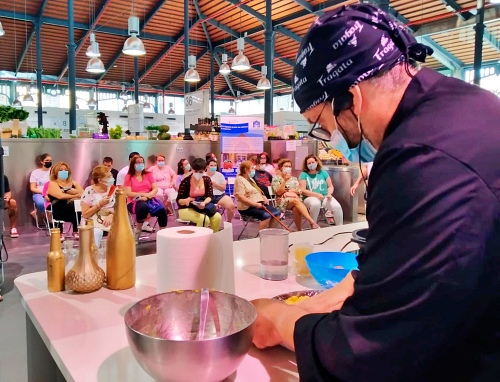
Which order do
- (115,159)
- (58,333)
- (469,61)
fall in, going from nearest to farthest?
(58,333)
(115,159)
(469,61)

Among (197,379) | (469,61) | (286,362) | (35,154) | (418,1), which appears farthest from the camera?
(469,61)

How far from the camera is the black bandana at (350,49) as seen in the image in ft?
2.54

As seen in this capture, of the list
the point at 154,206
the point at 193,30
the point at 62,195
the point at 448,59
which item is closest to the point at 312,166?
the point at 154,206

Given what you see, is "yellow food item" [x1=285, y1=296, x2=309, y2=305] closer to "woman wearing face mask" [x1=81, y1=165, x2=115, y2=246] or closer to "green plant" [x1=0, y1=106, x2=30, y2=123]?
"woman wearing face mask" [x1=81, y1=165, x2=115, y2=246]

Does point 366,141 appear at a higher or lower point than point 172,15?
lower

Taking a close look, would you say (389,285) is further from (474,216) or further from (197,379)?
(197,379)

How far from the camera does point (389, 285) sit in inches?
23.5

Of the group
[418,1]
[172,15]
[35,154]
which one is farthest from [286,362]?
[172,15]

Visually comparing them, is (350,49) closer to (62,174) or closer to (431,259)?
(431,259)

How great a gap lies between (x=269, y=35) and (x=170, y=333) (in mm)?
11487

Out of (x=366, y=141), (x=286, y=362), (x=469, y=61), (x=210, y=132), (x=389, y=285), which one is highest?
(x=469, y=61)

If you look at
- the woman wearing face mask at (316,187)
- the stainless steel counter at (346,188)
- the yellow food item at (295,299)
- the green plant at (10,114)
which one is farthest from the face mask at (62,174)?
the yellow food item at (295,299)

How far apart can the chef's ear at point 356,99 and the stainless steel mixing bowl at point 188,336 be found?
45 cm

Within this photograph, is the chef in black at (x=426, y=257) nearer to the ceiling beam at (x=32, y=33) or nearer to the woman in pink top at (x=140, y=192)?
the woman in pink top at (x=140, y=192)
